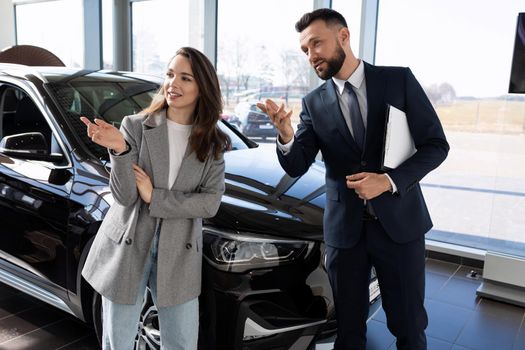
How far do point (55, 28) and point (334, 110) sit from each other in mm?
6341

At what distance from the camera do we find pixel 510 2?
367 centimetres

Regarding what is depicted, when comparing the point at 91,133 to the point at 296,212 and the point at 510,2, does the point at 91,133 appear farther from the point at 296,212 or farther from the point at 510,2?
the point at 510,2

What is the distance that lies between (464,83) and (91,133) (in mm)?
3347

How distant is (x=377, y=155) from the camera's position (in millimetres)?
1696

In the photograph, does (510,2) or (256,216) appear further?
(510,2)

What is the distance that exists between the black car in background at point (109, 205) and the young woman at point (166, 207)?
15cm

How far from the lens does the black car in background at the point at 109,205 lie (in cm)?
171

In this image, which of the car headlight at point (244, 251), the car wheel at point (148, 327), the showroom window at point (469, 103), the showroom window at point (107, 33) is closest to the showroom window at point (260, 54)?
the showroom window at point (469, 103)

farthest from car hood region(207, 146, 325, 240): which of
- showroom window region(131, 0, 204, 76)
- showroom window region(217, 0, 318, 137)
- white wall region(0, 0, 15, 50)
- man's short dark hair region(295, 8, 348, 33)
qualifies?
white wall region(0, 0, 15, 50)

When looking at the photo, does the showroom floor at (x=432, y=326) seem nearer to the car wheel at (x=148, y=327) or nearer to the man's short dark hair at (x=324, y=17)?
the car wheel at (x=148, y=327)

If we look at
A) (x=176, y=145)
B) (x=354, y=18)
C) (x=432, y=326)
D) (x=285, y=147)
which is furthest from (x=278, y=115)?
(x=354, y=18)

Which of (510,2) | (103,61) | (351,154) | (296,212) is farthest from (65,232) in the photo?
(103,61)

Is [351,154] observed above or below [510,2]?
below

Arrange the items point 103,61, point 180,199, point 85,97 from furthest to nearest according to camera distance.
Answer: point 103,61 < point 85,97 < point 180,199
